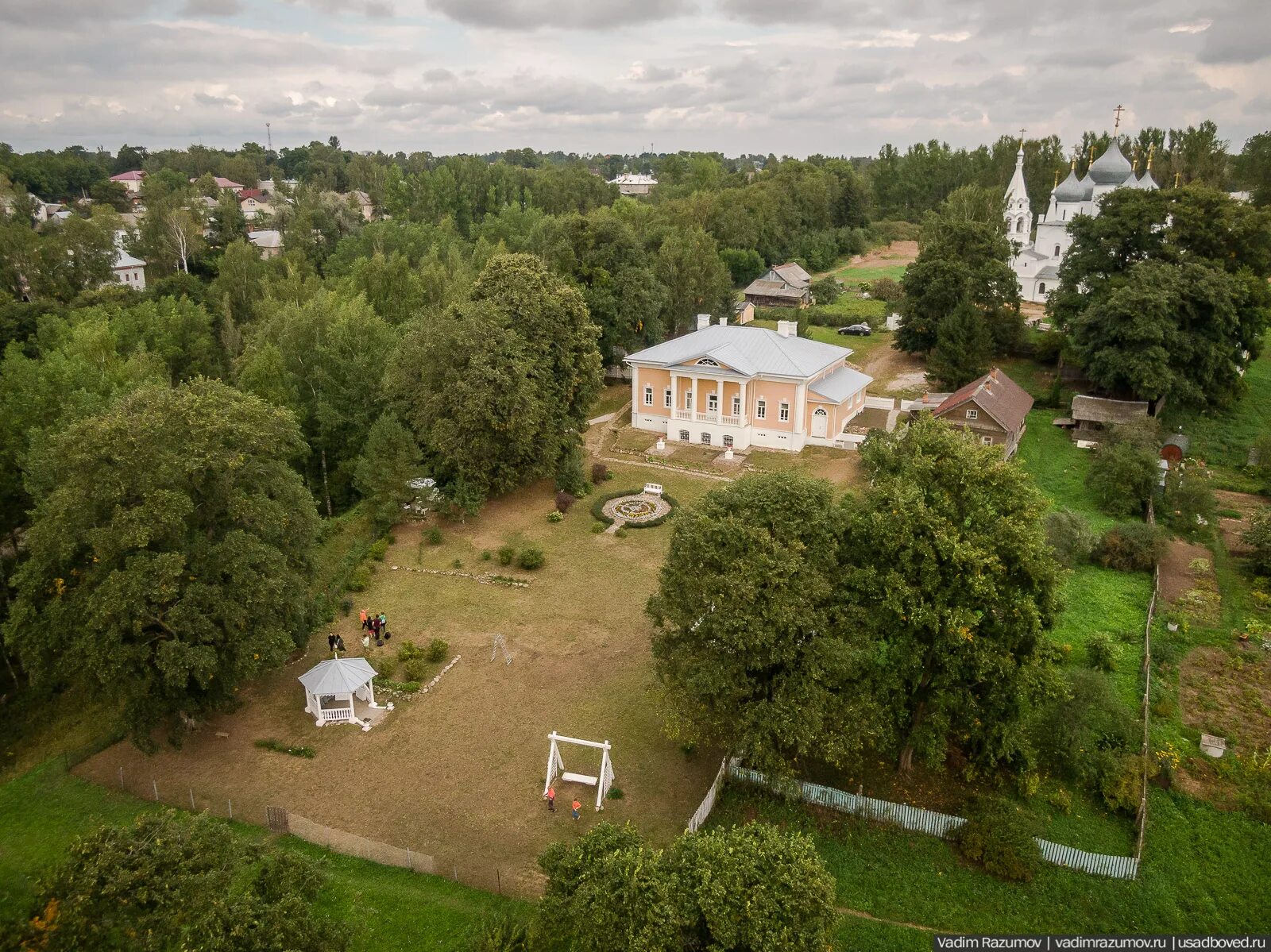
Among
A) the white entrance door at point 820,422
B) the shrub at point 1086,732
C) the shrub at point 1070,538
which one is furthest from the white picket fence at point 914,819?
the white entrance door at point 820,422

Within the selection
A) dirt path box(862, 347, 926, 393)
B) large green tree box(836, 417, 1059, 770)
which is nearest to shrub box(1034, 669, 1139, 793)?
large green tree box(836, 417, 1059, 770)

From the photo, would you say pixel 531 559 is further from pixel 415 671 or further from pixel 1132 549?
pixel 1132 549

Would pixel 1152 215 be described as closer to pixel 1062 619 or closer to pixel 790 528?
pixel 1062 619

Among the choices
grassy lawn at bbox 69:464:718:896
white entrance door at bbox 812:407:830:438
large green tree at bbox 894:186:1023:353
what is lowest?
grassy lawn at bbox 69:464:718:896

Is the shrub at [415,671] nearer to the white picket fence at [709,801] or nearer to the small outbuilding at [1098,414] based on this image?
the white picket fence at [709,801]

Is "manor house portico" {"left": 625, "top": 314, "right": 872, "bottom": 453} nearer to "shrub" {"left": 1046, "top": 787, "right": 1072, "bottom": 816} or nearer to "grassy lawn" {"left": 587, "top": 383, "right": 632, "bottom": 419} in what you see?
"grassy lawn" {"left": 587, "top": 383, "right": 632, "bottom": 419}

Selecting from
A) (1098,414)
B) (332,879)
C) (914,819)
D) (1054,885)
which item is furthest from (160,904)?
(1098,414)

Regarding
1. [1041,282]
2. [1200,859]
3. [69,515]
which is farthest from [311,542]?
[1041,282]
